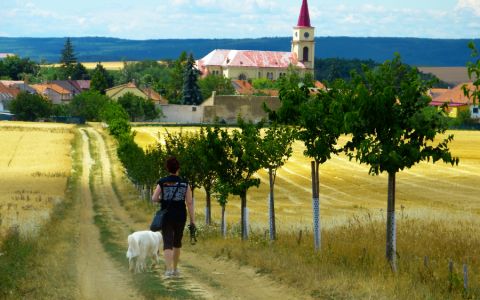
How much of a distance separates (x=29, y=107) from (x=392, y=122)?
135m

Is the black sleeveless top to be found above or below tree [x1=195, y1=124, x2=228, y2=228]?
above

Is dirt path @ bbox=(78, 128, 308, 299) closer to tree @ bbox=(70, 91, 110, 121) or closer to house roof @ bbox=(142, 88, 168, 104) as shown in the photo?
tree @ bbox=(70, 91, 110, 121)

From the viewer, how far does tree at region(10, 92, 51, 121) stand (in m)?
148

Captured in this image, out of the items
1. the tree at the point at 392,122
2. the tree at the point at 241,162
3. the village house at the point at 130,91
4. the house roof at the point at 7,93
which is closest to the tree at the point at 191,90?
the village house at the point at 130,91

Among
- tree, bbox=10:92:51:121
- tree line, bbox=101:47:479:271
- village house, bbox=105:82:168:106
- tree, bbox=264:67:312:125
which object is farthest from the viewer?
village house, bbox=105:82:168:106

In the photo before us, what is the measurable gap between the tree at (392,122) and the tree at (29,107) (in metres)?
134

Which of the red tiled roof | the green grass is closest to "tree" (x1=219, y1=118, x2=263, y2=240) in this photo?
the green grass

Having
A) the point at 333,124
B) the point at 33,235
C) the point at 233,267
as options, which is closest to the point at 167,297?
the point at 233,267

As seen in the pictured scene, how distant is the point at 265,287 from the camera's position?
54.0 feet

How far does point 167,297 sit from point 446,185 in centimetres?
4946

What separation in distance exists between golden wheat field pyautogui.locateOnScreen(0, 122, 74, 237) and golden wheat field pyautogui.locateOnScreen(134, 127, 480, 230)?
752cm

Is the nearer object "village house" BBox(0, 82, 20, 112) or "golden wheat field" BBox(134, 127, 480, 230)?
"golden wheat field" BBox(134, 127, 480, 230)

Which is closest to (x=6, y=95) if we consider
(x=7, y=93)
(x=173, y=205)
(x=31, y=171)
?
(x=7, y=93)

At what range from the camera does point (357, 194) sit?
56.9m
